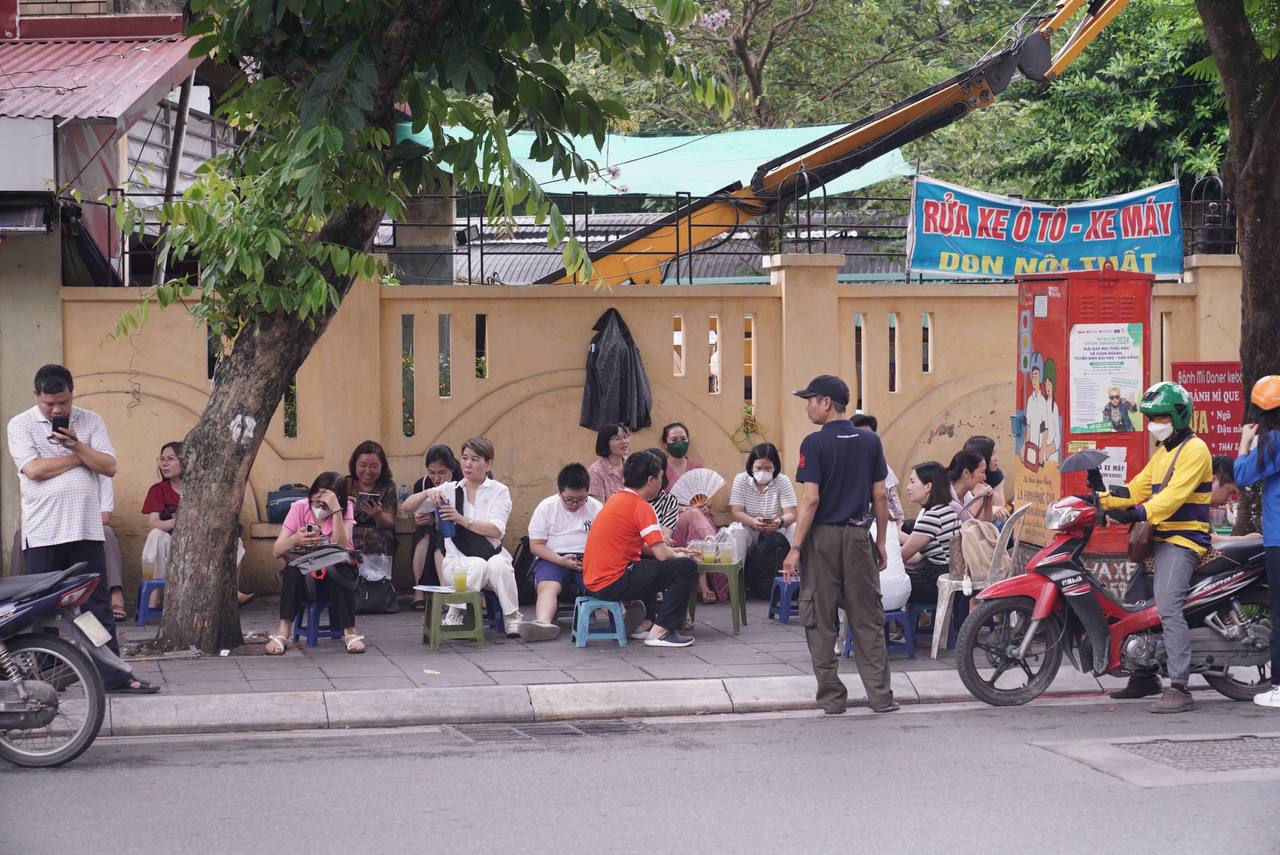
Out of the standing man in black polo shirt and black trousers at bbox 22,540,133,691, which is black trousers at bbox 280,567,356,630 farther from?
the standing man in black polo shirt

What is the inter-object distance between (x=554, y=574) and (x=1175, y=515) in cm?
450

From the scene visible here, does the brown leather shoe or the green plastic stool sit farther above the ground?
the green plastic stool

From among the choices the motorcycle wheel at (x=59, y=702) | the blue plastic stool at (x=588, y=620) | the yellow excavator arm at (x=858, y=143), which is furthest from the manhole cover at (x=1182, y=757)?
the yellow excavator arm at (x=858, y=143)

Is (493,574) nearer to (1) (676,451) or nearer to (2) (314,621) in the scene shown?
(2) (314,621)

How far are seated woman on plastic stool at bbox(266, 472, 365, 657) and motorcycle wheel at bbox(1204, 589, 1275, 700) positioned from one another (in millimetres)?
5553

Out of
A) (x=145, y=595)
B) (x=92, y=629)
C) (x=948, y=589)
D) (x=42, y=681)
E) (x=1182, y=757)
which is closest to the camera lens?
(x=42, y=681)

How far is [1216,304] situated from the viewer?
44.7 ft

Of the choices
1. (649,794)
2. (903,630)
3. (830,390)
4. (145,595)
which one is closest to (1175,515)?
(830,390)

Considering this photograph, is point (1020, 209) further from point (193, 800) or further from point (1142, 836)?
point (193, 800)

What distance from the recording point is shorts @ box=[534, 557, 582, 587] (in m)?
10.6

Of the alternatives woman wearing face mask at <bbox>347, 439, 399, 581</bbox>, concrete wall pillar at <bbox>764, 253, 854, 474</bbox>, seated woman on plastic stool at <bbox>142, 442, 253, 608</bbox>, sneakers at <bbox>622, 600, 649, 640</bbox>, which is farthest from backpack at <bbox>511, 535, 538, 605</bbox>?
concrete wall pillar at <bbox>764, 253, 854, 474</bbox>

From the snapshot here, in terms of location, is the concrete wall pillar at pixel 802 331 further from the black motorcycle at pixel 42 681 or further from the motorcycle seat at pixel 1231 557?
the black motorcycle at pixel 42 681

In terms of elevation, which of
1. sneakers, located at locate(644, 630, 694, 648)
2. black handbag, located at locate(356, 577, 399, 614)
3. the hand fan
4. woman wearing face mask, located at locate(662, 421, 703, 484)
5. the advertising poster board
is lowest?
sneakers, located at locate(644, 630, 694, 648)

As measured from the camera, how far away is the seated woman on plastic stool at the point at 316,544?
386 inches
